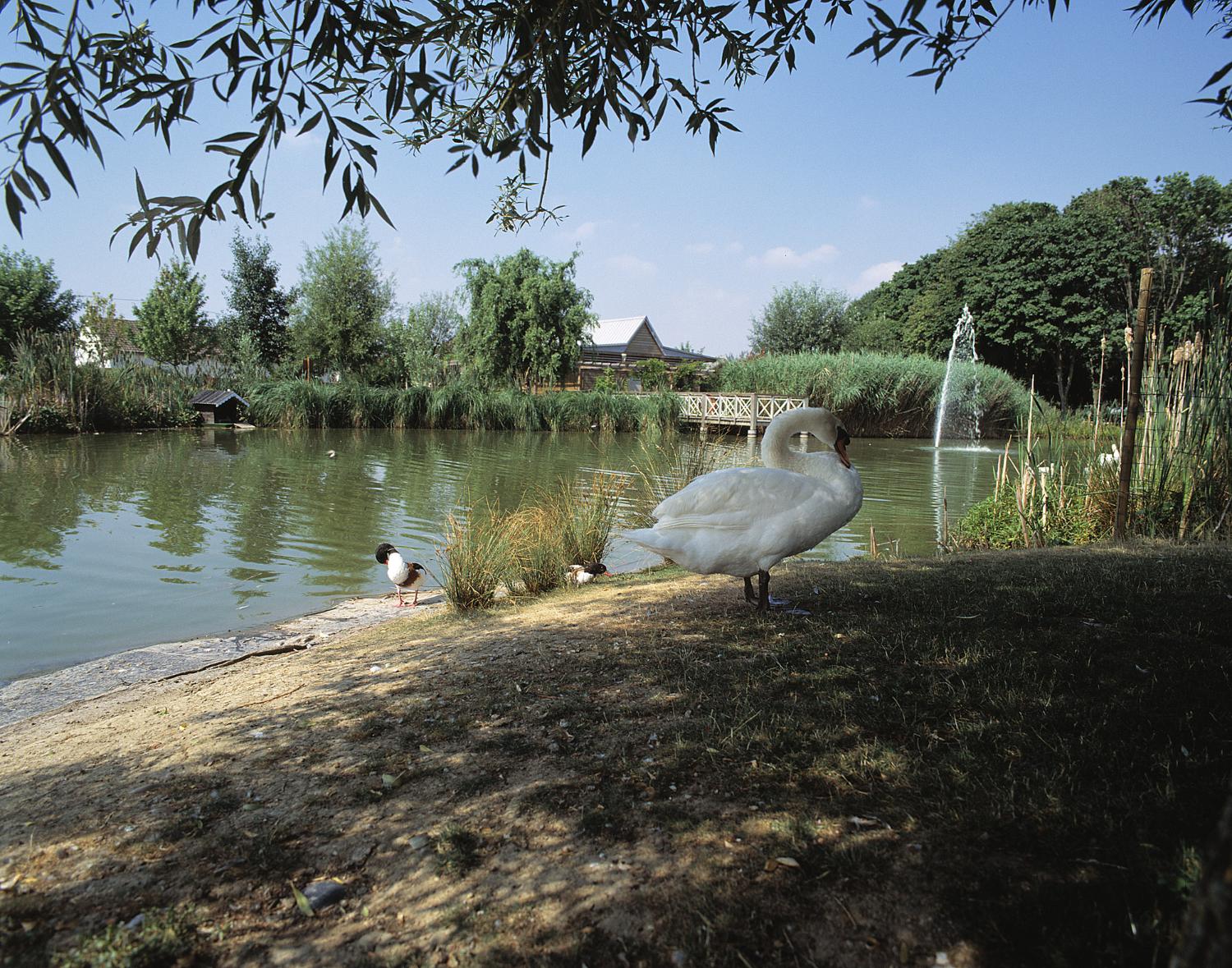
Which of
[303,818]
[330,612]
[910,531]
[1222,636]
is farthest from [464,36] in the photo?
[910,531]

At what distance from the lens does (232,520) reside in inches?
546

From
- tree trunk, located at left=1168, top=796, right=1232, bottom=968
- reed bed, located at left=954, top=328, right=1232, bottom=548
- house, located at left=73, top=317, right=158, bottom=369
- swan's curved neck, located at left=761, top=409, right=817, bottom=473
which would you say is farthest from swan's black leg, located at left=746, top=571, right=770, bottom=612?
house, located at left=73, top=317, right=158, bottom=369

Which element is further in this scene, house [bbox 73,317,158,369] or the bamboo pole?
house [bbox 73,317,158,369]

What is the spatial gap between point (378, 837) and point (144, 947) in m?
0.75

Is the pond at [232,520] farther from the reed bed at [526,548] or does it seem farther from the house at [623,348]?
the house at [623,348]

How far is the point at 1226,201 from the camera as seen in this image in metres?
44.0

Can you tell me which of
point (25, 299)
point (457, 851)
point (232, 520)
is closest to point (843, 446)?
point (457, 851)

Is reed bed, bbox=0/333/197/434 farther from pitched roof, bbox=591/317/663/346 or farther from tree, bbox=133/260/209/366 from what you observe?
pitched roof, bbox=591/317/663/346

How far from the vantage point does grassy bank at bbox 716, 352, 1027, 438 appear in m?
38.2

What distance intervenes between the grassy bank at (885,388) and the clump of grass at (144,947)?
3768cm

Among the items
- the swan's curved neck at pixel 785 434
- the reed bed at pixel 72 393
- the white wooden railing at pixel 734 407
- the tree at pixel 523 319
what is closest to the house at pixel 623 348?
the tree at pixel 523 319

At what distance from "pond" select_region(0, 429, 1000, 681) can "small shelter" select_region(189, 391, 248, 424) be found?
5540 mm

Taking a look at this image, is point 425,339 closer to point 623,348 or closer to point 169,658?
point 623,348

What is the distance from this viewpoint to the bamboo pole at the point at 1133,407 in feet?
26.0
